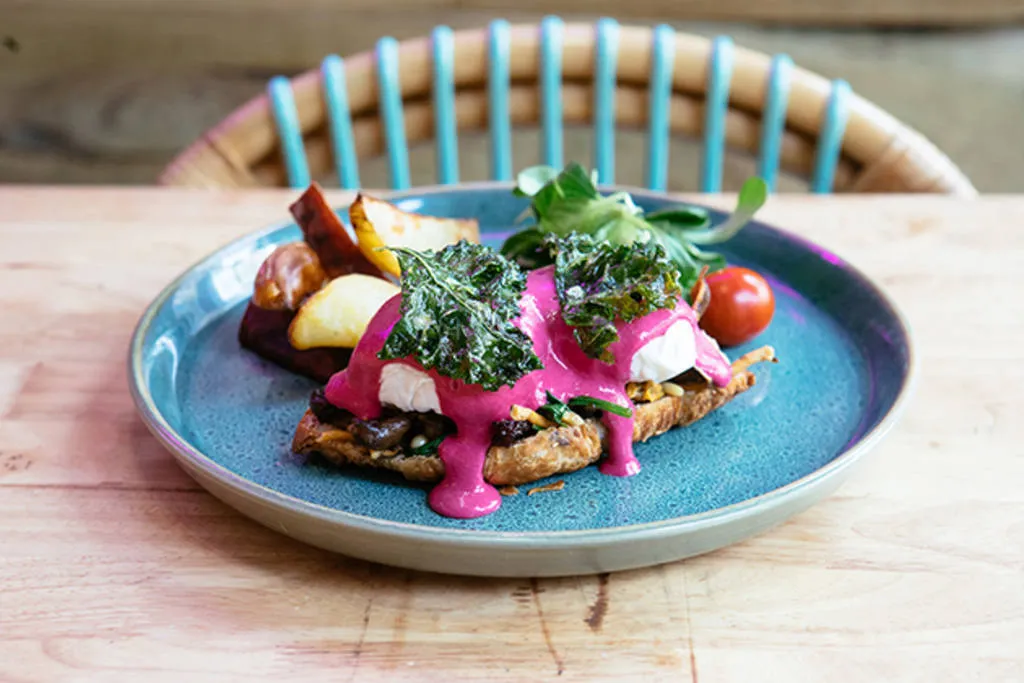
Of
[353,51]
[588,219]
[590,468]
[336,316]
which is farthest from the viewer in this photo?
[353,51]

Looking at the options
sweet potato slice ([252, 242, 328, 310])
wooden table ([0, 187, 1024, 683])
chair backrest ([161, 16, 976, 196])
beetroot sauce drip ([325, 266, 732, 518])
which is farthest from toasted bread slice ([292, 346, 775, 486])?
chair backrest ([161, 16, 976, 196])

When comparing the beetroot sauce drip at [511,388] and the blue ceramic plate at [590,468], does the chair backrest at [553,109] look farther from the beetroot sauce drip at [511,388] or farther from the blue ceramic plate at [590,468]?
the beetroot sauce drip at [511,388]

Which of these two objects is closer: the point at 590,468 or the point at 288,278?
the point at 590,468

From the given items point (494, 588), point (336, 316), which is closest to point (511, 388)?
point (494, 588)

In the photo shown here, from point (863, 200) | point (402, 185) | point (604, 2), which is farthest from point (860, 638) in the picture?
point (604, 2)

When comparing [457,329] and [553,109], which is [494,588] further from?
[553,109]
